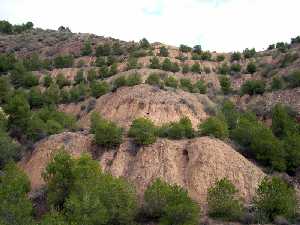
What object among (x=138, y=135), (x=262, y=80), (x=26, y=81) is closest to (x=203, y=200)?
(x=138, y=135)

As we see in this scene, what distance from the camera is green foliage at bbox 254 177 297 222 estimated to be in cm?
4178

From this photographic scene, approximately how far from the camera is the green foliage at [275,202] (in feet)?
137

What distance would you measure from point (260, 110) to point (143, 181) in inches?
1124

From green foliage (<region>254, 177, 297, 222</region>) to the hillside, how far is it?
1.06 ft

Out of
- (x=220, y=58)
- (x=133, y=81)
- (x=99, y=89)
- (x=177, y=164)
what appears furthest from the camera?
(x=220, y=58)

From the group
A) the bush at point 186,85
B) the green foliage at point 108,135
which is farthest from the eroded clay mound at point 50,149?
the bush at point 186,85

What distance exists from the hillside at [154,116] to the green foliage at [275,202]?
32 centimetres

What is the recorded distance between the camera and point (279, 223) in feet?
135

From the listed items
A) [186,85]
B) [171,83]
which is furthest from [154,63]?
[171,83]

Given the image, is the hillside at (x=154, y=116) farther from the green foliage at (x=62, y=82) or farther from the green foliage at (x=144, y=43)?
the green foliage at (x=144, y=43)

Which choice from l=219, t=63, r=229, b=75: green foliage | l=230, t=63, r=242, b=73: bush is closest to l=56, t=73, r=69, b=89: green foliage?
l=219, t=63, r=229, b=75: green foliage

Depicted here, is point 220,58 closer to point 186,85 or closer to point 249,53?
point 249,53

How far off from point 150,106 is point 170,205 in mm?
23934

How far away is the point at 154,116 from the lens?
61.4 meters
